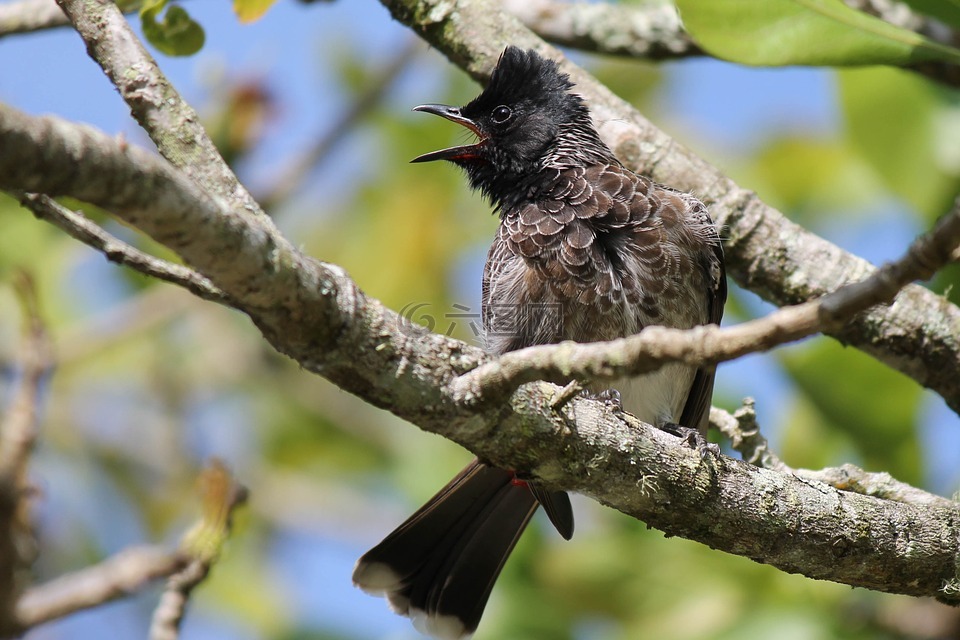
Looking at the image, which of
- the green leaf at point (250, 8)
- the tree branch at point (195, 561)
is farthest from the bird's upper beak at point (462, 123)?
the tree branch at point (195, 561)

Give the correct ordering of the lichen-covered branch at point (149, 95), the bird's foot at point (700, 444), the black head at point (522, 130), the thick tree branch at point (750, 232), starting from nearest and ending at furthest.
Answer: the lichen-covered branch at point (149, 95), the bird's foot at point (700, 444), the thick tree branch at point (750, 232), the black head at point (522, 130)

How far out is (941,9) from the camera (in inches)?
124

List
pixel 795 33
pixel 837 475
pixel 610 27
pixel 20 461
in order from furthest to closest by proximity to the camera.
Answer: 1. pixel 610 27
2. pixel 837 475
3. pixel 795 33
4. pixel 20 461

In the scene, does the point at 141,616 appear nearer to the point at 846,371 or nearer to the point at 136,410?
the point at 136,410

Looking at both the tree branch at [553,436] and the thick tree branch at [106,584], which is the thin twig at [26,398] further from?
the tree branch at [553,436]

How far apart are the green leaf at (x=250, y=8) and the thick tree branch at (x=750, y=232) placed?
0.64 meters

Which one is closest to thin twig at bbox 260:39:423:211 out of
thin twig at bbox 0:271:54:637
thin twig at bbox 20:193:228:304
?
thin twig at bbox 0:271:54:637

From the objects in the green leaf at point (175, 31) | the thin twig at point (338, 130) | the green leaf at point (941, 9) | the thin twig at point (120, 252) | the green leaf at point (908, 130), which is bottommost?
the thin twig at point (338, 130)

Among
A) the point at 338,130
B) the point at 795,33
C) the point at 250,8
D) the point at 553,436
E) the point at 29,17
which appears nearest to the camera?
the point at 553,436

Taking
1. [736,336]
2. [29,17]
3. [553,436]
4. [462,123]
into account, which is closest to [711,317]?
[462,123]

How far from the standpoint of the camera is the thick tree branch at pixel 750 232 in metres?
3.45

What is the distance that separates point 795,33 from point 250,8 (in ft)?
5.38

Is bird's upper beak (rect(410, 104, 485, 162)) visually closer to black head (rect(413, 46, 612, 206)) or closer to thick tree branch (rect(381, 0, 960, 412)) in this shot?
black head (rect(413, 46, 612, 206))

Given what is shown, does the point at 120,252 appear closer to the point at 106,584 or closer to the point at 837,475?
the point at 106,584
